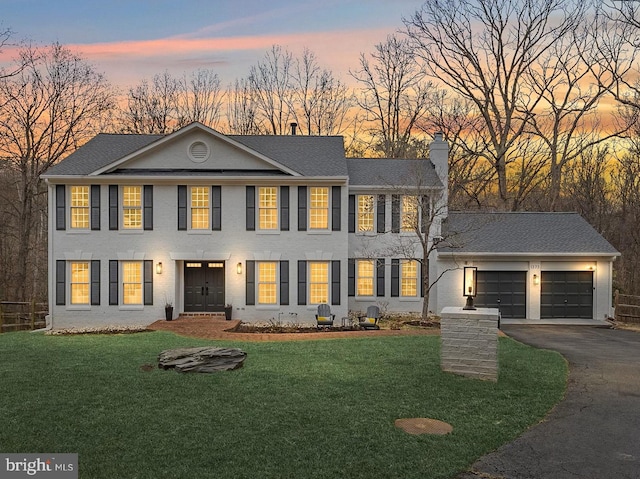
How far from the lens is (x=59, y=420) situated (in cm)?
761

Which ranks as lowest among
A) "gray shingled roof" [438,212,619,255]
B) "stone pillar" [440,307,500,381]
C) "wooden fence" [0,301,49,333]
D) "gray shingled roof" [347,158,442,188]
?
"wooden fence" [0,301,49,333]

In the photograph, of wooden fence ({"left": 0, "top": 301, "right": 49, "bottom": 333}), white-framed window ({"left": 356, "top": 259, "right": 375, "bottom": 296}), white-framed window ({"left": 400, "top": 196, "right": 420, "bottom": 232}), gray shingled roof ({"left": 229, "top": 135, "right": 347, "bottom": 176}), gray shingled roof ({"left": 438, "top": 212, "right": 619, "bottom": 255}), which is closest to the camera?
gray shingled roof ({"left": 229, "top": 135, "right": 347, "bottom": 176})

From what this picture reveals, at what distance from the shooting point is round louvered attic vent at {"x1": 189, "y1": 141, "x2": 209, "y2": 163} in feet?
64.8

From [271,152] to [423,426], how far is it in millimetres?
16382

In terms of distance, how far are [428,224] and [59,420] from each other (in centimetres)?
1495

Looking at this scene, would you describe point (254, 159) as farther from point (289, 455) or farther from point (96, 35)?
point (289, 455)

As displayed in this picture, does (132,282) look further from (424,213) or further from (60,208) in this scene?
(424,213)

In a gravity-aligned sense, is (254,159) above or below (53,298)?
above

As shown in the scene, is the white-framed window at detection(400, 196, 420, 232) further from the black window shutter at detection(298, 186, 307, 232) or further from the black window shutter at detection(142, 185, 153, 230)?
the black window shutter at detection(142, 185, 153, 230)

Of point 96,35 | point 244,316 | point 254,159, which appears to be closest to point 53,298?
point 244,316

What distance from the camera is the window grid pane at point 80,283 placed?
64.8ft

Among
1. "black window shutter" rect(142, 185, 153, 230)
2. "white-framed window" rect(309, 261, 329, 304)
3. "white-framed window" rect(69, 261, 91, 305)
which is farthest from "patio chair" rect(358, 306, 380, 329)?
"white-framed window" rect(69, 261, 91, 305)

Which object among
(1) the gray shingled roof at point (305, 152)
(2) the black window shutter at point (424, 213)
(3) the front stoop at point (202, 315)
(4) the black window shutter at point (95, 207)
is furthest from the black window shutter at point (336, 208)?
(4) the black window shutter at point (95, 207)

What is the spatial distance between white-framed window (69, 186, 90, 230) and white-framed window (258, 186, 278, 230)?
6884mm
